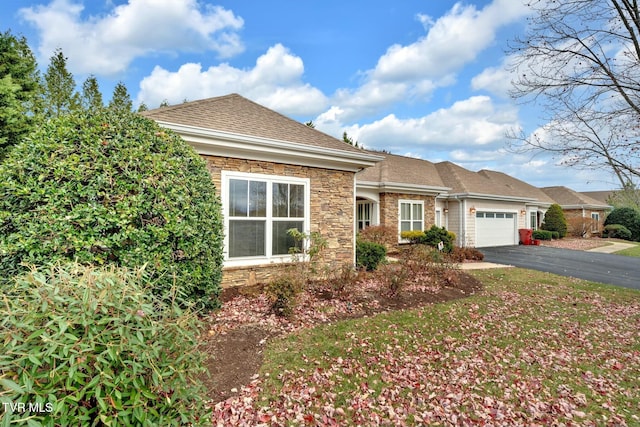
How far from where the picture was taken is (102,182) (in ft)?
12.5

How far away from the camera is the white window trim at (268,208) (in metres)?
6.64

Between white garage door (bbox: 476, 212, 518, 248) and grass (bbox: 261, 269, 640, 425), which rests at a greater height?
white garage door (bbox: 476, 212, 518, 248)

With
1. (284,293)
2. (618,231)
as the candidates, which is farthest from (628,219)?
(284,293)

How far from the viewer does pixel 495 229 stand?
19297mm

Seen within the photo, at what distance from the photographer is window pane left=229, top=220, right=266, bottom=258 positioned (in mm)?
6809

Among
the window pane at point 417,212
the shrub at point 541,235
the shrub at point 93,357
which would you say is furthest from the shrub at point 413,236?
the shrub at point 93,357

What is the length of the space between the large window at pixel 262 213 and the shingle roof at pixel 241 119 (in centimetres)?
110

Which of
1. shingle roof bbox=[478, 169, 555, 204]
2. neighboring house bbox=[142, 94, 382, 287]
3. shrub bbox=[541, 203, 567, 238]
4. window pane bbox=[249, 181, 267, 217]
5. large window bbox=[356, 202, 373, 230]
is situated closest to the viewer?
neighboring house bbox=[142, 94, 382, 287]

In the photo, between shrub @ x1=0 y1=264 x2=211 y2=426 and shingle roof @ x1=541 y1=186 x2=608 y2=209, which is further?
shingle roof @ x1=541 y1=186 x2=608 y2=209

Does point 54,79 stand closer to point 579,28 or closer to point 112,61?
point 112,61

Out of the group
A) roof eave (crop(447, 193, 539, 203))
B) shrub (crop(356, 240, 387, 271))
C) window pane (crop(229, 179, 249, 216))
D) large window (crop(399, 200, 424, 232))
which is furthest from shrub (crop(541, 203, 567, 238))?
window pane (crop(229, 179, 249, 216))

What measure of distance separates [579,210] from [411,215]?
77.2 ft

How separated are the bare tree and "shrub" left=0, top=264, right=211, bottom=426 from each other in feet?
27.4

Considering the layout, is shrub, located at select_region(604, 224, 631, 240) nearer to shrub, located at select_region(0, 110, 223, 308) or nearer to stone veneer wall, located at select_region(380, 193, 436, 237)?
stone veneer wall, located at select_region(380, 193, 436, 237)
